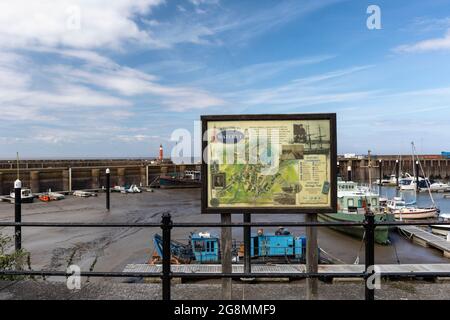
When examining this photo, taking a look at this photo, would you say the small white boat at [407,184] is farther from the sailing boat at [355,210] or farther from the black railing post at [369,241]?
the black railing post at [369,241]

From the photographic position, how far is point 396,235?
74.1 feet

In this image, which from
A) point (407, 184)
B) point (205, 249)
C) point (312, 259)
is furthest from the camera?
point (407, 184)

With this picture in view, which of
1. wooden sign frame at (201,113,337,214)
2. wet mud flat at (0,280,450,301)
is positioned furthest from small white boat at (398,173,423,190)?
wooden sign frame at (201,113,337,214)

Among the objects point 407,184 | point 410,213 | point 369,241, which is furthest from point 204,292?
point 407,184

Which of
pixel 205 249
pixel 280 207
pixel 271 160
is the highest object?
pixel 271 160

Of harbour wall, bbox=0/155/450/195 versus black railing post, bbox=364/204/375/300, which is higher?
black railing post, bbox=364/204/375/300

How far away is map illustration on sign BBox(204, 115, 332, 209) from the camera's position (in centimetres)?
392

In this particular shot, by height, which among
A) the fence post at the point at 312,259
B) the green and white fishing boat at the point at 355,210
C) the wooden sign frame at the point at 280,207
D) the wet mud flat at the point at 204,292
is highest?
the wooden sign frame at the point at 280,207

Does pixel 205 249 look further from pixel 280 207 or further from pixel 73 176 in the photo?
pixel 73 176

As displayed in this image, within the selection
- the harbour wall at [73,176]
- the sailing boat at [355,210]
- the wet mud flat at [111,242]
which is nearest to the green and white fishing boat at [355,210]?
the sailing boat at [355,210]

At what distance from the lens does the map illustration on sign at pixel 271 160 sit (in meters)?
3.92

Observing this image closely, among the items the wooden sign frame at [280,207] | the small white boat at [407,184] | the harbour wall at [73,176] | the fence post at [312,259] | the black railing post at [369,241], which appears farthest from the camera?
the small white boat at [407,184]

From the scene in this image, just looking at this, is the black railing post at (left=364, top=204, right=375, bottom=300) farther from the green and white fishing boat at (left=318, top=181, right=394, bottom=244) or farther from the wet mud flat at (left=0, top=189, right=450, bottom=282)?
the green and white fishing boat at (left=318, top=181, right=394, bottom=244)

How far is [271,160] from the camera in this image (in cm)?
394
